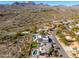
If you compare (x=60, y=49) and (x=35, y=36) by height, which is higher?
(x=35, y=36)

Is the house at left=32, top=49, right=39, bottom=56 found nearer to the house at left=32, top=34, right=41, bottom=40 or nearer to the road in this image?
the house at left=32, top=34, right=41, bottom=40

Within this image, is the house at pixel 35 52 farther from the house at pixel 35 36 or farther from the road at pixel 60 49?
the road at pixel 60 49

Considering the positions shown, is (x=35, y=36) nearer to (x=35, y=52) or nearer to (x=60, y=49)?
(x=35, y=52)

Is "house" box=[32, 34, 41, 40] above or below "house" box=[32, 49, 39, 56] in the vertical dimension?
above

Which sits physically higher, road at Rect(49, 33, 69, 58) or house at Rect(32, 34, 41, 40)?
house at Rect(32, 34, 41, 40)

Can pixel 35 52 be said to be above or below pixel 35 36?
below

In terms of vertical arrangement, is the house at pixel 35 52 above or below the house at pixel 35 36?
below

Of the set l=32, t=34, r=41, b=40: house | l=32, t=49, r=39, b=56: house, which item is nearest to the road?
l=32, t=34, r=41, b=40: house

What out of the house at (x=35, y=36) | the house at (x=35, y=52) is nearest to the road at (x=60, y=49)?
the house at (x=35, y=36)

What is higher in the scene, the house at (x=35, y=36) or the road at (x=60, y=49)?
the house at (x=35, y=36)

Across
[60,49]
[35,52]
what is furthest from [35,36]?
[60,49]

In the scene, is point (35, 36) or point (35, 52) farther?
point (35, 36)
